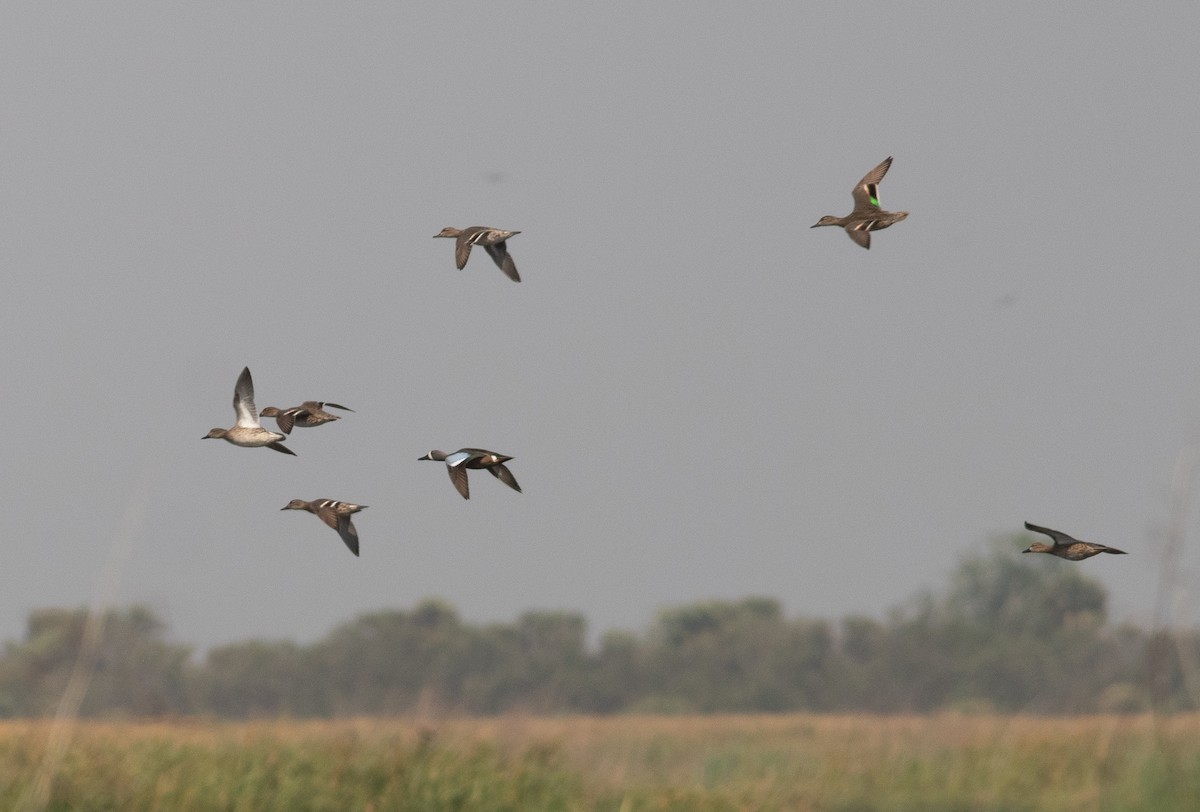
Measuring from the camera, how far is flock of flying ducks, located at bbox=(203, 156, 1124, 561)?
6.16 meters

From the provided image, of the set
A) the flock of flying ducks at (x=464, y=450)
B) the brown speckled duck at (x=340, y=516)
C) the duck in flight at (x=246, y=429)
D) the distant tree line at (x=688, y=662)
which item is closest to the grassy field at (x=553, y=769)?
the flock of flying ducks at (x=464, y=450)

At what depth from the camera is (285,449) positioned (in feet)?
21.4

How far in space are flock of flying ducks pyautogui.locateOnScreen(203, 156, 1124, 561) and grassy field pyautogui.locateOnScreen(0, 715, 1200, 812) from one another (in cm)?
302

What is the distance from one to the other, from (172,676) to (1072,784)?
29.1m

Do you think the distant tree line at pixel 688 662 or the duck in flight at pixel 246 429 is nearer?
the duck in flight at pixel 246 429

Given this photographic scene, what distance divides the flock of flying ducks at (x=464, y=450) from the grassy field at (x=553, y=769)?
3017 millimetres

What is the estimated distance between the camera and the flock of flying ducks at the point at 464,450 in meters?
6.16

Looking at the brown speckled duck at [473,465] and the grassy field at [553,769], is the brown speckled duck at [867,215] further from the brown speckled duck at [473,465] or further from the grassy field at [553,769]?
the grassy field at [553,769]

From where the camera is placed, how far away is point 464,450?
6.28 meters

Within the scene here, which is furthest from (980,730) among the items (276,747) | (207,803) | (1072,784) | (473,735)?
(207,803)

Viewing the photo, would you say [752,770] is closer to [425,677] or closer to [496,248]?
[496,248]

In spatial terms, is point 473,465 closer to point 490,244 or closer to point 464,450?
point 464,450

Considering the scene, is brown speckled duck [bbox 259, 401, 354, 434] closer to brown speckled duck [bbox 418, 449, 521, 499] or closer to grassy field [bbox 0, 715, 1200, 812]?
brown speckled duck [bbox 418, 449, 521, 499]

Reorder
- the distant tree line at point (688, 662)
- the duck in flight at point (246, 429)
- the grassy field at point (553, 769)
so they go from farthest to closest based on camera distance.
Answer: the distant tree line at point (688, 662), the grassy field at point (553, 769), the duck in flight at point (246, 429)
